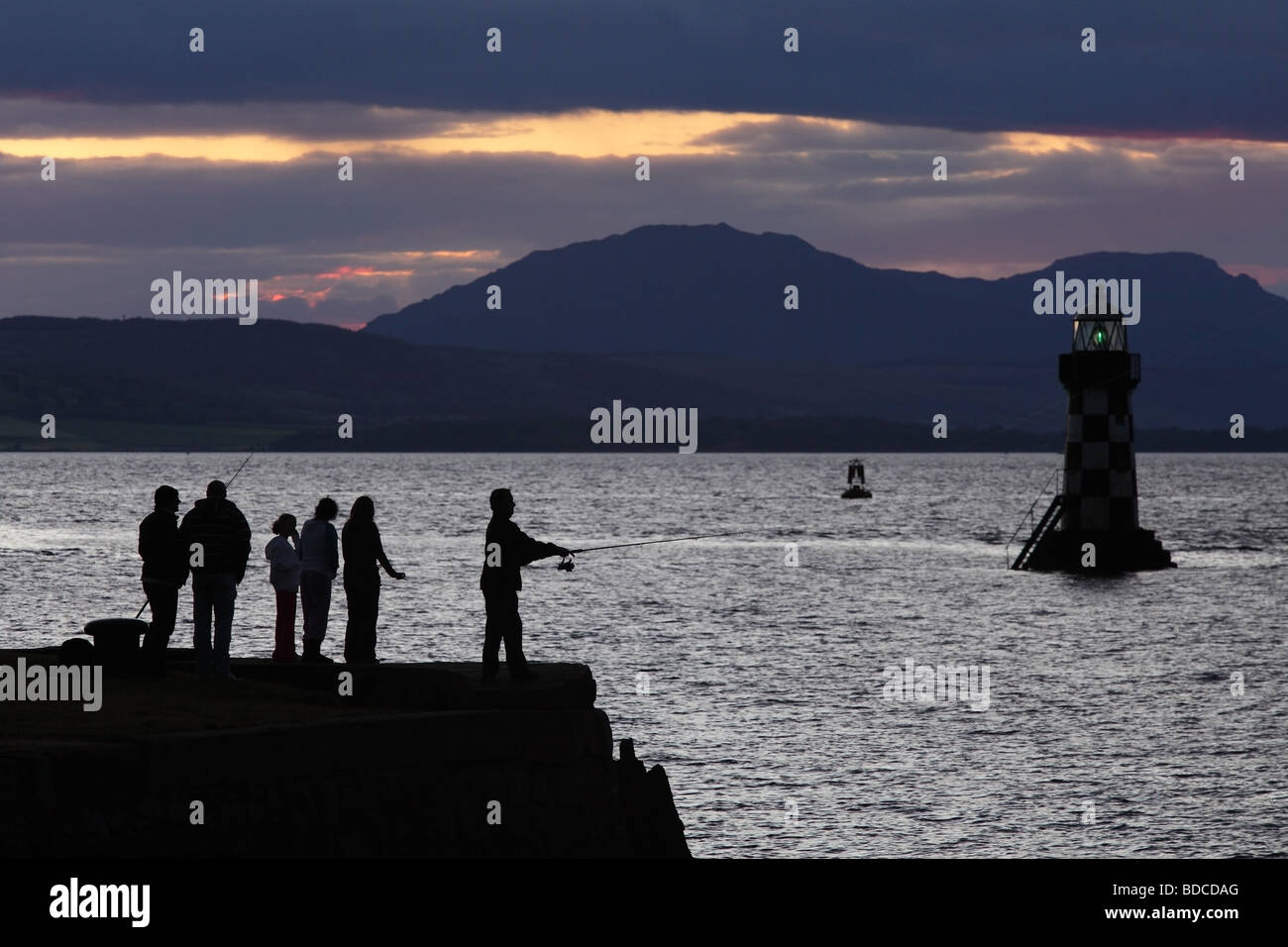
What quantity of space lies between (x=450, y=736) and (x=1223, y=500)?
562 ft

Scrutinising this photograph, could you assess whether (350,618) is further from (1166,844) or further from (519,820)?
(1166,844)

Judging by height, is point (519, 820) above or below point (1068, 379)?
below

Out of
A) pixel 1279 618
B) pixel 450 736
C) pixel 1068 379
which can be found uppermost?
pixel 1068 379

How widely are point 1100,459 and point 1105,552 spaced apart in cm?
378

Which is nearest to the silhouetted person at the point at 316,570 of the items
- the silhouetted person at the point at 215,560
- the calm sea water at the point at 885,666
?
the silhouetted person at the point at 215,560

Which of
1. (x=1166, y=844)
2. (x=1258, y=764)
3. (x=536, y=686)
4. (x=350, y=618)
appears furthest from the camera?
(x=1258, y=764)

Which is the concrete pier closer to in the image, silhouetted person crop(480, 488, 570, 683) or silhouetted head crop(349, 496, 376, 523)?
silhouetted person crop(480, 488, 570, 683)

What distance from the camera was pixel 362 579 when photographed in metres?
18.1

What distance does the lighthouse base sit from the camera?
5916 cm

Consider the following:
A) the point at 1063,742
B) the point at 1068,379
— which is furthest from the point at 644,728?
the point at 1068,379

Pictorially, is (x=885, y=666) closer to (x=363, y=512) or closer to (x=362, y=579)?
(x=362, y=579)

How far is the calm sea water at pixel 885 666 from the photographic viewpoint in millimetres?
25875

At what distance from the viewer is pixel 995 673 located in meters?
43.0
